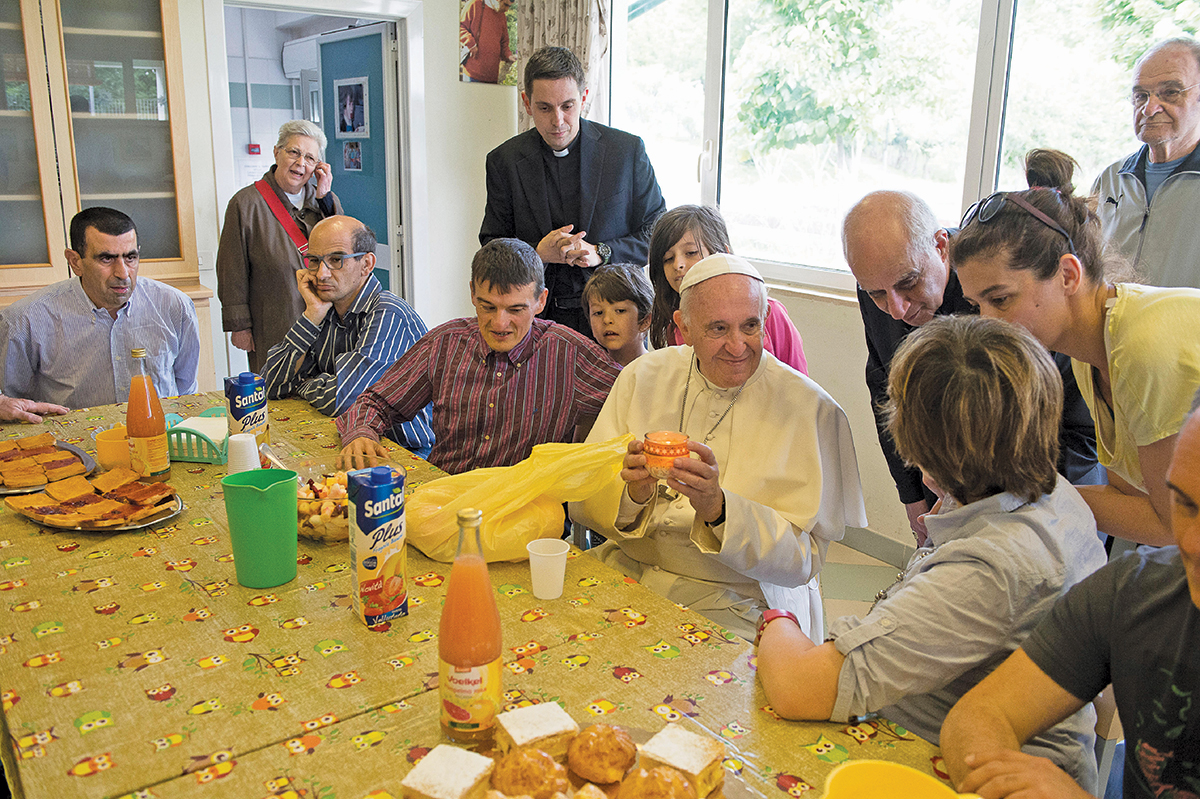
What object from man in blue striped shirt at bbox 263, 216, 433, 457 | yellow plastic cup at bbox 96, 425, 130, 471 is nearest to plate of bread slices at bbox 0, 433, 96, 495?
yellow plastic cup at bbox 96, 425, 130, 471

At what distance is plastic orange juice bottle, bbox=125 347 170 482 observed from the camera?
199cm

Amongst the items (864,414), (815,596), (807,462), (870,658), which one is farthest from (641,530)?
(864,414)

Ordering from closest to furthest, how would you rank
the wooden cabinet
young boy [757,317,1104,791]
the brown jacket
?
young boy [757,317,1104,791] → the brown jacket → the wooden cabinet

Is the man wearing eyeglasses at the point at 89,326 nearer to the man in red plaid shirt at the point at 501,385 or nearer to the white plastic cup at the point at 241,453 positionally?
the man in red plaid shirt at the point at 501,385

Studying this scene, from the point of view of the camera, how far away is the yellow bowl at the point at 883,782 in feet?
2.89

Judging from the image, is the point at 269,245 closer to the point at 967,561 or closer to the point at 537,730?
the point at 537,730

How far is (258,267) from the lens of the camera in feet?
12.9

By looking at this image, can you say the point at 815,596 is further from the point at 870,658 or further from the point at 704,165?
the point at 704,165

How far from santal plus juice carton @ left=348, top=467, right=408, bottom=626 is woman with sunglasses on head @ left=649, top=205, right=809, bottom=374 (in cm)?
140

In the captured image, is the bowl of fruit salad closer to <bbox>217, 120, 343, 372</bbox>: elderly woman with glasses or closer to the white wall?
<bbox>217, 120, 343, 372</bbox>: elderly woman with glasses

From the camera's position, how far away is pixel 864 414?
363cm

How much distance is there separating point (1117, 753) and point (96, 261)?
3.34m

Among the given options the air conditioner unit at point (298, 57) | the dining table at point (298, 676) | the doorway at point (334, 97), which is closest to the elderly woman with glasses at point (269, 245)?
the doorway at point (334, 97)

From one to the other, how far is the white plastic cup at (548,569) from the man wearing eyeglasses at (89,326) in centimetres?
208
